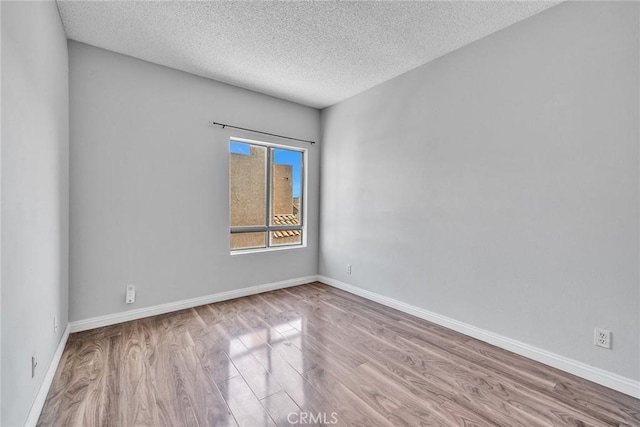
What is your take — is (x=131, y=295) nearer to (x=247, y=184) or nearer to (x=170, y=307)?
(x=170, y=307)

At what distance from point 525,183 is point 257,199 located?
2969 millimetres

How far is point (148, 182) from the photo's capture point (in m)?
2.90

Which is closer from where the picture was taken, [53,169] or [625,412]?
[625,412]

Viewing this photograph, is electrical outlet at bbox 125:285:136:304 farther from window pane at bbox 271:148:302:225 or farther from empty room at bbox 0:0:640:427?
window pane at bbox 271:148:302:225

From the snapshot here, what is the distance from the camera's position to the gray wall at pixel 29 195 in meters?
1.21

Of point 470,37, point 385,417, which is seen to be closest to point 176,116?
point 470,37

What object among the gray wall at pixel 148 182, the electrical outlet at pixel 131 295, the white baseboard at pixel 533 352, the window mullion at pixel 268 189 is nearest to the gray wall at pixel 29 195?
the gray wall at pixel 148 182

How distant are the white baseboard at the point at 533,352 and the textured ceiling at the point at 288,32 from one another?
2549mm

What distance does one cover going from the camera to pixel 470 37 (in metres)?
2.46

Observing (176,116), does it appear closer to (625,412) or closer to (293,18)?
(293,18)

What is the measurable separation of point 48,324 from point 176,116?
2145mm

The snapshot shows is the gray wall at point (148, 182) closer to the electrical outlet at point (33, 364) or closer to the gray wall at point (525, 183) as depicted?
the electrical outlet at point (33, 364)

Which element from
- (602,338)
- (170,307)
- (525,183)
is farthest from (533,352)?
(170,307)
